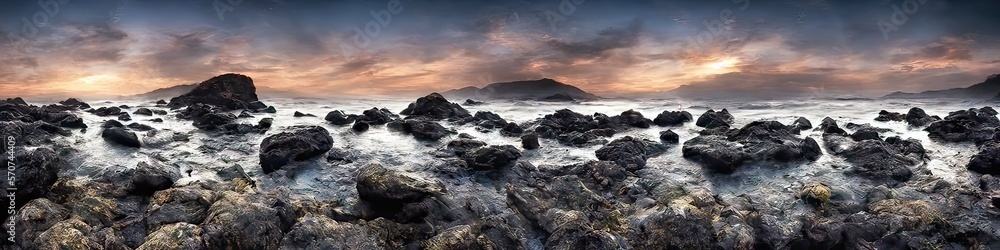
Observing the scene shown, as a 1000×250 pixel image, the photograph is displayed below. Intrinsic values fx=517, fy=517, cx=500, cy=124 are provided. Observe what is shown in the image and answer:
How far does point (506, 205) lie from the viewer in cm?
1316

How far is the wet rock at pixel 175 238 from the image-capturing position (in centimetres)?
944

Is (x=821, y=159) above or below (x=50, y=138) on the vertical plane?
below

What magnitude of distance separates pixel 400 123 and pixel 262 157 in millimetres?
7027

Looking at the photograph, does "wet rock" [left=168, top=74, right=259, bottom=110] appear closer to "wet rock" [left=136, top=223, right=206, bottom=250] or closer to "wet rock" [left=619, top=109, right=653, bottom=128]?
"wet rock" [left=619, top=109, right=653, bottom=128]

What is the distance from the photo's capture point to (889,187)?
46.8 feet

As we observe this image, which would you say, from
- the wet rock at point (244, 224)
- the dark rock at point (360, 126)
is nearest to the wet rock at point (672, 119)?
the dark rock at point (360, 126)

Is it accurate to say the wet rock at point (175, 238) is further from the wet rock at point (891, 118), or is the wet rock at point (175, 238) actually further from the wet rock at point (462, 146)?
the wet rock at point (891, 118)

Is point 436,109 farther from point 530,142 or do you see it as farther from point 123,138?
point 123,138

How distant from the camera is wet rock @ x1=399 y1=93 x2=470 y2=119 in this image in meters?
27.1

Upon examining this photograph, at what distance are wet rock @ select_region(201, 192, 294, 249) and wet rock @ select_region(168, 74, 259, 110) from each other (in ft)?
87.9

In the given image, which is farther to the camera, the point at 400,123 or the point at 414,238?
the point at 400,123

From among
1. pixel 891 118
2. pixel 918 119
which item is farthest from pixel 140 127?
pixel 891 118

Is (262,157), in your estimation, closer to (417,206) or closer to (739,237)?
(417,206)

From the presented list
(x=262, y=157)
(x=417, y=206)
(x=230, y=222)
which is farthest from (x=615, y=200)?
(x=262, y=157)
